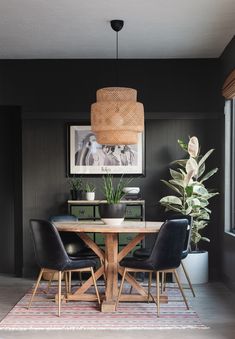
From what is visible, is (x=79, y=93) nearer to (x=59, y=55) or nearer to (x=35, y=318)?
(x=59, y=55)

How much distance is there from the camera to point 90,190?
23.8ft

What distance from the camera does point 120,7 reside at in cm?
528

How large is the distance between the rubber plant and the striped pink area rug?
1.37 metres

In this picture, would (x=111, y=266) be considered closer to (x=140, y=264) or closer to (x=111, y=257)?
(x=111, y=257)

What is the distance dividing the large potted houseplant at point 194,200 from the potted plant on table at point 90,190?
849 mm

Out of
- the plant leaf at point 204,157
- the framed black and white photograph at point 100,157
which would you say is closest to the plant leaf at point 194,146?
the plant leaf at point 204,157

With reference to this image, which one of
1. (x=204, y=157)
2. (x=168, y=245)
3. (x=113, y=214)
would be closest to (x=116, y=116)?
(x=113, y=214)

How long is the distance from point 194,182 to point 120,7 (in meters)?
2.42

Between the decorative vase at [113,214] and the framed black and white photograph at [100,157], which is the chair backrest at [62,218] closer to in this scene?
the decorative vase at [113,214]

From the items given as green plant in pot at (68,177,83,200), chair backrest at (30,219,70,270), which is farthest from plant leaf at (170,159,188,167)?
chair backrest at (30,219,70,270)

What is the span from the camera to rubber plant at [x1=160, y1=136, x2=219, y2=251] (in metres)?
6.80

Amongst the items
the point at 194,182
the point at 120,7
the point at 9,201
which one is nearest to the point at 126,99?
the point at 120,7

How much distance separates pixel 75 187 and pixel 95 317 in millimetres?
2424

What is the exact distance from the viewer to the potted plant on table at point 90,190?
7.13 m
